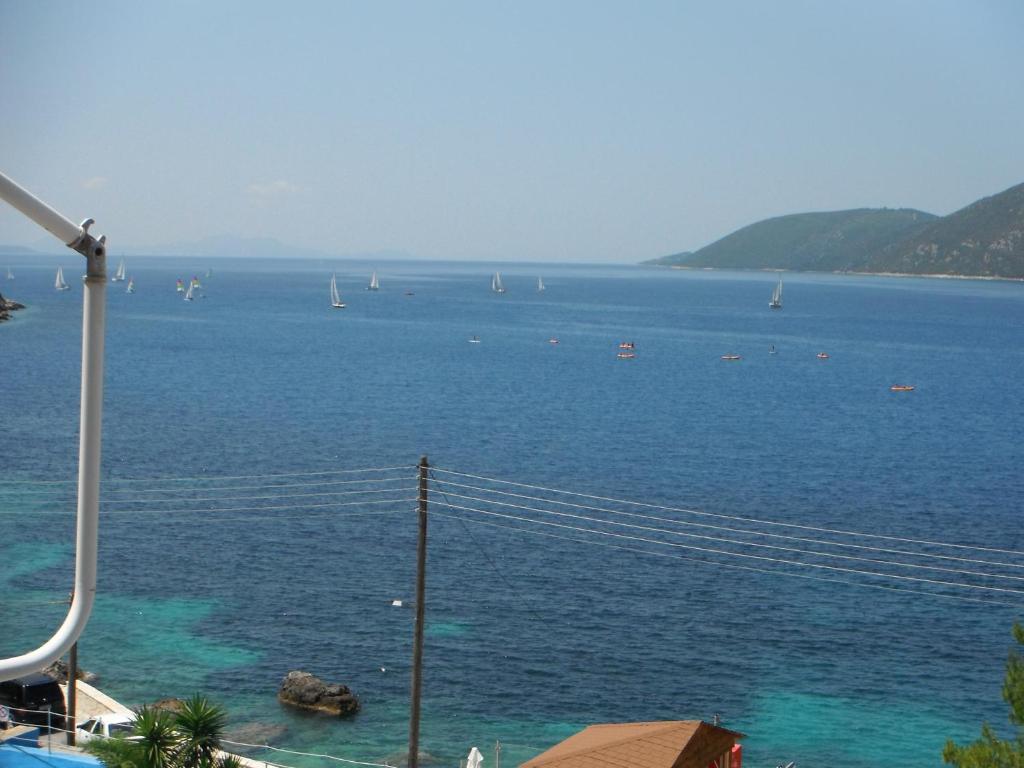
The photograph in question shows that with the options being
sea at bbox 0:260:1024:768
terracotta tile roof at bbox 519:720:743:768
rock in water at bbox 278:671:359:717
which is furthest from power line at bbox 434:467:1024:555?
terracotta tile roof at bbox 519:720:743:768

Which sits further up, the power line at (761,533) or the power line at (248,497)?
the power line at (248,497)

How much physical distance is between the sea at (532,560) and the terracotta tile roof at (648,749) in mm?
2730

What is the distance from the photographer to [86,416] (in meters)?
4.67

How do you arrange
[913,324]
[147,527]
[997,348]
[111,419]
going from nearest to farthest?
[147,527] < [111,419] < [997,348] < [913,324]

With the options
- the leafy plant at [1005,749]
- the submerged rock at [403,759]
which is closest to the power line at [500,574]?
the submerged rock at [403,759]

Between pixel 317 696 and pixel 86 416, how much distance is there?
2939 centimetres

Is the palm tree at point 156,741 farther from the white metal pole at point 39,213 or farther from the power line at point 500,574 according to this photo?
the power line at point 500,574

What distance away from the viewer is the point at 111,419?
77.8 metres

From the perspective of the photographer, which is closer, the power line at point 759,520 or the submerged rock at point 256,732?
the submerged rock at point 256,732

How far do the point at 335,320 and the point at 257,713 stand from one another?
496ft

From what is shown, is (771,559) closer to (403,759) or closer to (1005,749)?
(403,759)

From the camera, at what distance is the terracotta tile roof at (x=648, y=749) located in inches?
785

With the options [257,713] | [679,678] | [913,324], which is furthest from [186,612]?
A: [913,324]

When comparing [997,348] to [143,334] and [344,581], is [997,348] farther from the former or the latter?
[344,581]
